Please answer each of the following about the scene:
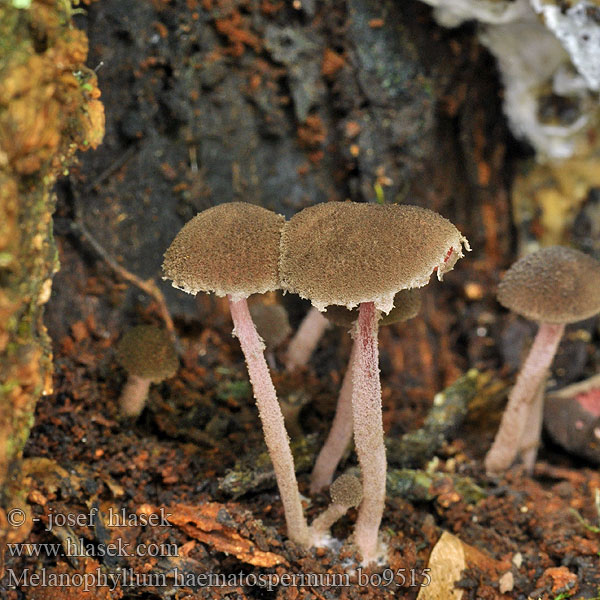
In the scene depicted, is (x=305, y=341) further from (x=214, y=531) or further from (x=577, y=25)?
(x=577, y=25)

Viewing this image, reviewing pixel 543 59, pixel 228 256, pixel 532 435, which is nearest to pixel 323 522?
pixel 228 256

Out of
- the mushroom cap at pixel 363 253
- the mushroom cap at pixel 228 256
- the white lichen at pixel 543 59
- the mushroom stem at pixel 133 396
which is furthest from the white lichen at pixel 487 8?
the mushroom stem at pixel 133 396

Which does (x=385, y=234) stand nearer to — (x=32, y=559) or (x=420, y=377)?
(x=32, y=559)

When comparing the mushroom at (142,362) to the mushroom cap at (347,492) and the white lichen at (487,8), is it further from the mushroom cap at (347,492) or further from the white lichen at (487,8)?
the white lichen at (487,8)

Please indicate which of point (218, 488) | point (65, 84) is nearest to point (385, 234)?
point (65, 84)

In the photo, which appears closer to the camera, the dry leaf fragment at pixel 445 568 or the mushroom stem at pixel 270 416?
the mushroom stem at pixel 270 416

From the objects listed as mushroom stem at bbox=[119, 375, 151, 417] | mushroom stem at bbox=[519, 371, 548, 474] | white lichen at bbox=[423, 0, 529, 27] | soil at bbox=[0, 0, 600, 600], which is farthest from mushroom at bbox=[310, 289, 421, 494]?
white lichen at bbox=[423, 0, 529, 27]

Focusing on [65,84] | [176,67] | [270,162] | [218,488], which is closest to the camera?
[65,84]
